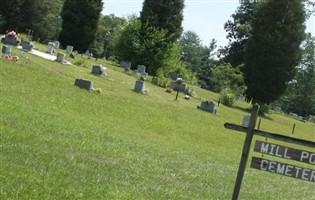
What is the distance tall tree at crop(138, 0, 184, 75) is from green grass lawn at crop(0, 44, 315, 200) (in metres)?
17.5

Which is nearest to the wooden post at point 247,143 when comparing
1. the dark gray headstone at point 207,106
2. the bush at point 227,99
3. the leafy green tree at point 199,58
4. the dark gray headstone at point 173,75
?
the dark gray headstone at point 207,106

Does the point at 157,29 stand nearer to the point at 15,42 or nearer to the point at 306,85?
the point at 15,42

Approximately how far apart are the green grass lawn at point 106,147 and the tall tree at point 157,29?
17494mm

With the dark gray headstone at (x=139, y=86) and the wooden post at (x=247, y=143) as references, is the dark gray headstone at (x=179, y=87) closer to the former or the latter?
the dark gray headstone at (x=139, y=86)

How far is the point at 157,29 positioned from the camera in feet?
148

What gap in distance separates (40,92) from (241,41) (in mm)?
62756

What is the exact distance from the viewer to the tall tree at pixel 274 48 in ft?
155

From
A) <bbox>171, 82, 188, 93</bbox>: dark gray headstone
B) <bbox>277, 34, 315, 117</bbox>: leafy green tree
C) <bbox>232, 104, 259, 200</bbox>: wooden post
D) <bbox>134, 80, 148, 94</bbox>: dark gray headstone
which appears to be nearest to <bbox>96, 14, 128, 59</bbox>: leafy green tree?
<bbox>277, 34, 315, 117</bbox>: leafy green tree

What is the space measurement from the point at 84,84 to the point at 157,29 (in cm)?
2295

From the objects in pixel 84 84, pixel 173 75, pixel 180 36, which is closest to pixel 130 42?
pixel 173 75

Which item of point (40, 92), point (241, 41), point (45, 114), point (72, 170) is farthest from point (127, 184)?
point (241, 41)

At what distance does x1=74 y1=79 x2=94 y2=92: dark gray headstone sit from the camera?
75.7 feet

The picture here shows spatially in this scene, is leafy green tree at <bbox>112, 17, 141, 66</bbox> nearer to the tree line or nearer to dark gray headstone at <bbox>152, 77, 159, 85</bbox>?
the tree line

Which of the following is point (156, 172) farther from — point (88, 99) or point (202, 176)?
point (88, 99)
